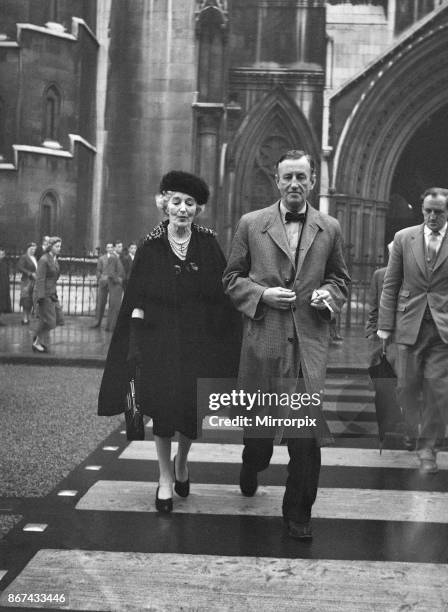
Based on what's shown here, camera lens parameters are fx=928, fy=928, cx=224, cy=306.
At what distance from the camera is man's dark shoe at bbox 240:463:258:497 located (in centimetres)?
483

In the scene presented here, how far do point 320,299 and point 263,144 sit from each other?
1732 cm

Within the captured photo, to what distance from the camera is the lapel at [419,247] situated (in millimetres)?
5721

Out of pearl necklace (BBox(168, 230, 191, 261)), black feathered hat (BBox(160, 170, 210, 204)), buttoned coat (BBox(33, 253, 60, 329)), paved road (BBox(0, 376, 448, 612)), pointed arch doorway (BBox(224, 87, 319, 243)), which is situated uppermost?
pointed arch doorway (BBox(224, 87, 319, 243))

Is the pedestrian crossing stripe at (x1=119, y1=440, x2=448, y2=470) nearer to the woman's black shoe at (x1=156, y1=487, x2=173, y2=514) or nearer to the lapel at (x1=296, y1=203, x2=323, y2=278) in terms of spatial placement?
the woman's black shoe at (x1=156, y1=487, x2=173, y2=514)

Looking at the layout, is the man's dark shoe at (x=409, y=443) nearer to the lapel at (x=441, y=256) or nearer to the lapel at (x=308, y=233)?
A: the lapel at (x=441, y=256)

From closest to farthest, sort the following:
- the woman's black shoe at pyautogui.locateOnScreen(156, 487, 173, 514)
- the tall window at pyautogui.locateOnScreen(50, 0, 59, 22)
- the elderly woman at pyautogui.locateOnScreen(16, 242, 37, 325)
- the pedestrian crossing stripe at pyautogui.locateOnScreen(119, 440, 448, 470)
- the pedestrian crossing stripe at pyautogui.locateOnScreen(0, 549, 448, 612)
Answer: the pedestrian crossing stripe at pyautogui.locateOnScreen(0, 549, 448, 612) < the woman's black shoe at pyautogui.locateOnScreen(156, 487, 173, 514) < the pedestrian crossing stripe at pyautogui.locateOnScreen(119, 440, 448, 470) < the elderly woman at pyautogui.locateOnScreen(16, 242, 37, 325) < the tall window at pyautogui.locateOnScreen(50, 0, 59, 22)

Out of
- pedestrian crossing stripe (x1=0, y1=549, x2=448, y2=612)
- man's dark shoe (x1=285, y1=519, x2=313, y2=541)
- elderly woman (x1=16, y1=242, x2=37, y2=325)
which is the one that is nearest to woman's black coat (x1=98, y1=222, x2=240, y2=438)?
man's dark shoe (x1=285, y1=519, x2=313, y2=541)

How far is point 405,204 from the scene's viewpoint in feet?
86.8

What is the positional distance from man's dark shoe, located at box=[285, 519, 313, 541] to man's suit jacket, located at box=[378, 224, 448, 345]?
1.86 meters

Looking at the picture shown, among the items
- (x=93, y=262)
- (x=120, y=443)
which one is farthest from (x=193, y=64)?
(x=120, y=443)

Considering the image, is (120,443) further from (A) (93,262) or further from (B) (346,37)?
(B) (346,37)

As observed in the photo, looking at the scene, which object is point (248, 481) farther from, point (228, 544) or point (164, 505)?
point (228, 544)

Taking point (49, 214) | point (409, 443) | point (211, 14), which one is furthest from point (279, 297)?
point (211, 14)

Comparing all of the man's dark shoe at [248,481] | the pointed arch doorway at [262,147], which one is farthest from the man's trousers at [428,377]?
the pointed arch doorway at [262,147]
